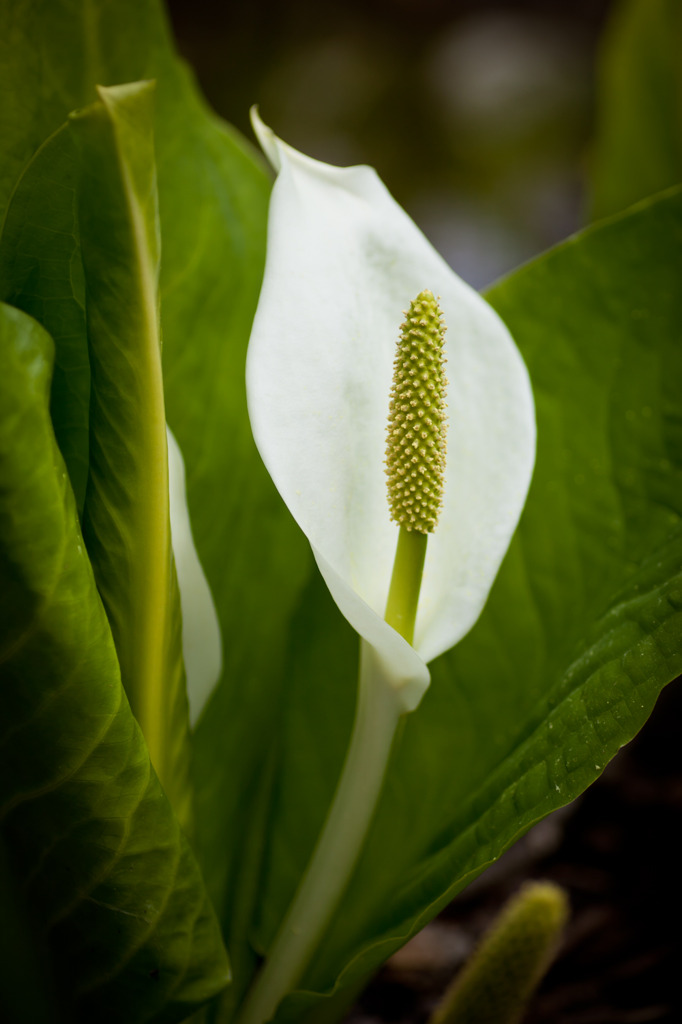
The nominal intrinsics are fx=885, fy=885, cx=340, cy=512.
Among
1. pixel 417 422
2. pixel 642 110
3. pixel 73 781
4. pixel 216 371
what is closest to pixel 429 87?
pixel 642 110

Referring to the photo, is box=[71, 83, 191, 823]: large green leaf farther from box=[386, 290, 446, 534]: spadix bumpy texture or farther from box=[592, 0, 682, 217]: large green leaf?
box=[592, 0, 682, 217]: large green leaf

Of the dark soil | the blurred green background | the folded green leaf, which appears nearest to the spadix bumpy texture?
the folded green leaf

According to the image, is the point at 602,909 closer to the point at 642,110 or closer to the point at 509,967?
the point at 509,967

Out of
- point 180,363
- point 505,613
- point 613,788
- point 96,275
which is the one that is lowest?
point 613,788

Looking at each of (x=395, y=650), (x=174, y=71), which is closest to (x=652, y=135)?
(x=174, y=71)

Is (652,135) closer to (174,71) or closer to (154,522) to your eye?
(174,71)

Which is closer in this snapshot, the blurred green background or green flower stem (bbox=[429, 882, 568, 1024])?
green flower stem (bbox=[429, 882, 568, 1024])
